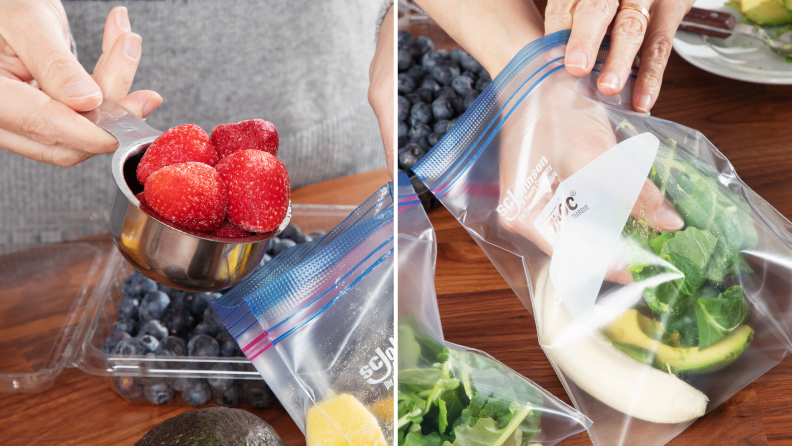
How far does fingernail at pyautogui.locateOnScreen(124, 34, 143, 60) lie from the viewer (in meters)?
0.70

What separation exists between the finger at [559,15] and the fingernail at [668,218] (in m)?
0.20

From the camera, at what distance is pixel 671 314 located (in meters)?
0.45

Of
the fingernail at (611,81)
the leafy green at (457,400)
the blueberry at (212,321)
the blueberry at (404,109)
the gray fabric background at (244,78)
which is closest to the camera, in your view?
the leafy green at (457,400)

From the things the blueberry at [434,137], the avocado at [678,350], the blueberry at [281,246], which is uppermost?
the blueberry at [434,137]

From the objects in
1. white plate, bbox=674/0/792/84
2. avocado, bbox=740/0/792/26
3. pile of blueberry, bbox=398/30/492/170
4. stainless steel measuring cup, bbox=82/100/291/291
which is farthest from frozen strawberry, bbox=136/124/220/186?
avocado, bbox=740/0/792/26

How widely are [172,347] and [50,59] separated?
33 cm

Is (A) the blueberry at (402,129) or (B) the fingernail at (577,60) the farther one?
(A) the blueberry at (402,129)

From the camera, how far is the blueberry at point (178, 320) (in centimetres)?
66

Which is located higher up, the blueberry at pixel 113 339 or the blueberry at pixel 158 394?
the blueberry at pixel 113 339

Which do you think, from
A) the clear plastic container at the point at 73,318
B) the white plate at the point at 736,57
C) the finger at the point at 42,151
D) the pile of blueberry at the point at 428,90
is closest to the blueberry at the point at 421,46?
the pile of blueberry at the point at 428,90

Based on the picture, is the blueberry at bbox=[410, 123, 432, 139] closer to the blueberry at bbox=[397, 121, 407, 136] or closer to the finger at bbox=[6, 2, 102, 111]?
the blueberry at bbox=[397, 121, 407, 136]

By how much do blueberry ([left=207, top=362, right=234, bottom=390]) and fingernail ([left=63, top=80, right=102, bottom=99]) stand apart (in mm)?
296

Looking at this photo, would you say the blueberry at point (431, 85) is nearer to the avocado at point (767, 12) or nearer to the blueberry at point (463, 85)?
the blueberry at point (463, 85)

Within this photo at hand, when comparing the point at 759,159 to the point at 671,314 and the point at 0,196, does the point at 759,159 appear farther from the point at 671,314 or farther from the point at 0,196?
the point at 0,196
